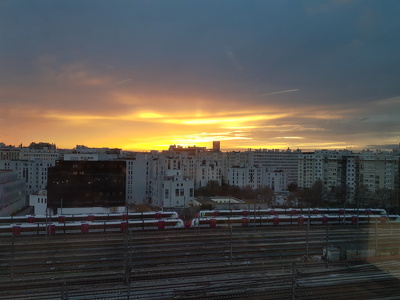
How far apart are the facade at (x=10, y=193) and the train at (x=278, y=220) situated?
651 centimetres

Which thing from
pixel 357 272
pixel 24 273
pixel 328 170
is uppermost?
pixel 328 170

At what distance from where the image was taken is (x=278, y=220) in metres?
9.42

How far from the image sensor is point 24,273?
15.9 feet

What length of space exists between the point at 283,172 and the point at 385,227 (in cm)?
1445

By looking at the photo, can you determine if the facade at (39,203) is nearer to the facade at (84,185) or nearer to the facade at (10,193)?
the facade at (84,185)

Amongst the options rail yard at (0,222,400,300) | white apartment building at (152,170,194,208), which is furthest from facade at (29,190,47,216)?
white apartment building at (152,170,194,208)

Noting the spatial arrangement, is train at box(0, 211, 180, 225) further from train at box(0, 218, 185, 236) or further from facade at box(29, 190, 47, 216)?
facade at box(29, 190, 47, 216)

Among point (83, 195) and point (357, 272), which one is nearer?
point (357, 272)

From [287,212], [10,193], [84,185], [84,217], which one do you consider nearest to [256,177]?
[287,212]

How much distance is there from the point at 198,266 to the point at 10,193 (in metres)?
9.36

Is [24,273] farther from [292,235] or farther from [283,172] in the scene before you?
[283,172]

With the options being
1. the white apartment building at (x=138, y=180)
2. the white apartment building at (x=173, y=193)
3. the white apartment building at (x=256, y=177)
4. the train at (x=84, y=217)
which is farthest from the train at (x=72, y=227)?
the white apartment building at (x=256, y=177)

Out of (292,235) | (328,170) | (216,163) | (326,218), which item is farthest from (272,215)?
(216,163)

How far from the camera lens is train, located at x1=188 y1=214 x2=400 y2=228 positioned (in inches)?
347
